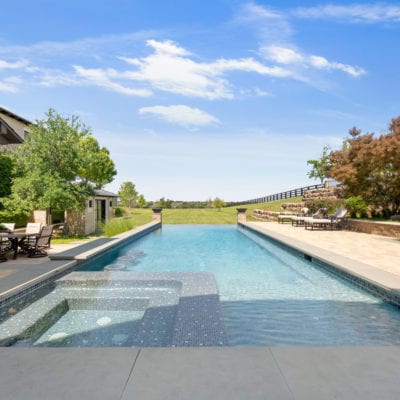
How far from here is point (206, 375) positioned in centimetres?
278

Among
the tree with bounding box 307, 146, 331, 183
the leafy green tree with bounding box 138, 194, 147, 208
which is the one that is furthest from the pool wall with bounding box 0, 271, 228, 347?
the leafy green tree with bounding box 138, 194, 147, 208

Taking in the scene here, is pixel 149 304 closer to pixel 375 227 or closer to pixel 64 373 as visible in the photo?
pixel 64 373

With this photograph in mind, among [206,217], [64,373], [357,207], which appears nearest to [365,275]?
[64,373]

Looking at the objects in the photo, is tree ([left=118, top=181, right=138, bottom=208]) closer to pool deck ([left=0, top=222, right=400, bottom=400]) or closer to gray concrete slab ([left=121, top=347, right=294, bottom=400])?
pool deck ([left=0, top=222, right=400, bottom=400])

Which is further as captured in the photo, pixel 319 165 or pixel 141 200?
pixel 141 200

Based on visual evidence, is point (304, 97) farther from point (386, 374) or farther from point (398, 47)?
point (386, 374)

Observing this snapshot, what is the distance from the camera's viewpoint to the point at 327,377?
2.75 metres

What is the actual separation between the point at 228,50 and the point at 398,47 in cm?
1001

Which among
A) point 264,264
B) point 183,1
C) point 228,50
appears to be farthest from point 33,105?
point 264,264

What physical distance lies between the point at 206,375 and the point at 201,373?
6 centimetres

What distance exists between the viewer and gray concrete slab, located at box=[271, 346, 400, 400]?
251 cm

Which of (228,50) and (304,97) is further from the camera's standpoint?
(304,97)

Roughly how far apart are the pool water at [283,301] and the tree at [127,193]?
4370cm

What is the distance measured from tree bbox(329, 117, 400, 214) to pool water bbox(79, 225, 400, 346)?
895cm
